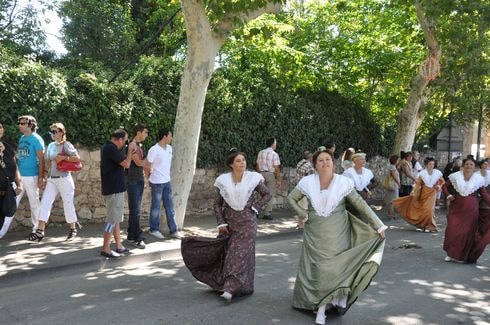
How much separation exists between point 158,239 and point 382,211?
27.6 feet

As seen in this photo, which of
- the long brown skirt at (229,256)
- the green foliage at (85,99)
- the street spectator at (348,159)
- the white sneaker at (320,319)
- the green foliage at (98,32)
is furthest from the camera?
the green foliage at (98,32)

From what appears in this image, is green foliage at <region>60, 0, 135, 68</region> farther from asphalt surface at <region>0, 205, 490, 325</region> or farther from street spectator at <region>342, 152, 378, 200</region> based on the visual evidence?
street spectator at <region>342, 152, 378, 200</region>

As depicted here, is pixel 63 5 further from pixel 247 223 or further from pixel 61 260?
pixel 247 223

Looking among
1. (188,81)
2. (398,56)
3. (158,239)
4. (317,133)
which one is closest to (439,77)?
(398,56)

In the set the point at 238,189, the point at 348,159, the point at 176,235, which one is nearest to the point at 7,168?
the point at 238,189

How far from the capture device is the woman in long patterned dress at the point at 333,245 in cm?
506

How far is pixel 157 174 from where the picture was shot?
29.7 ft

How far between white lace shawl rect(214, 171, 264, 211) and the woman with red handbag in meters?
3.39

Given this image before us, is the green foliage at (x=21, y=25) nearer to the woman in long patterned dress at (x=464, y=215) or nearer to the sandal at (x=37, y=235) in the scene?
the sandal at (x=37, y=235)

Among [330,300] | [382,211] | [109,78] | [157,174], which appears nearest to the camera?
[330,300]

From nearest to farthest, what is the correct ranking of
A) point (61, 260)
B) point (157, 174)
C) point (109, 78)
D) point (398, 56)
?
point (61, 260) → point (157, 174) → point (109, 78) → point (398, 56)

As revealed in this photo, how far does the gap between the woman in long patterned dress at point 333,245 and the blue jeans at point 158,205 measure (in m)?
4.04

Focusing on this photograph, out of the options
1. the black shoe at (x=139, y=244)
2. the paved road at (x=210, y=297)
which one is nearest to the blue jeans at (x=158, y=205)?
the black shoe at (x=139, y=244)

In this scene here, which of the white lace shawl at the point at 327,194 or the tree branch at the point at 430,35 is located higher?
the tree branch at the point at 430,35
